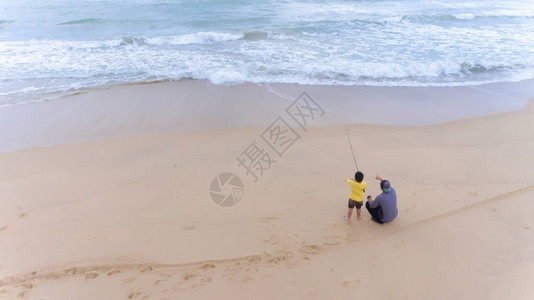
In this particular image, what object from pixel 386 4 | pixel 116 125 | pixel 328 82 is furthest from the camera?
pixel 386 4

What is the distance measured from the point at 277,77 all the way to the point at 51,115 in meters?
6.21

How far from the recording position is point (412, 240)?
407 cm

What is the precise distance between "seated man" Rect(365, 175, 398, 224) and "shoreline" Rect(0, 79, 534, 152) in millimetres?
3008

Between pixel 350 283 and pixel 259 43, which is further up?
pixel 259 43

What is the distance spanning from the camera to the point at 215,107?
7.67m

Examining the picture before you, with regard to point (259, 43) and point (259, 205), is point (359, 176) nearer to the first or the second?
point (259, 205)

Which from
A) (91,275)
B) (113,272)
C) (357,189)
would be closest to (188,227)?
(113,272)

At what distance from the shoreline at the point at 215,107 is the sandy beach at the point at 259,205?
0.18ft

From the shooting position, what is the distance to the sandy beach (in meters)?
3.56

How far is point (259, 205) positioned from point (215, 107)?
3.80 m

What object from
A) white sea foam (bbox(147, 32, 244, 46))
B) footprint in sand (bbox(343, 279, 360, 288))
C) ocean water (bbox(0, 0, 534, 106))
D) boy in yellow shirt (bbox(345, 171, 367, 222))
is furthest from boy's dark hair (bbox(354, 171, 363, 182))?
white sea foam (bbox(147, 32, 244, 46))

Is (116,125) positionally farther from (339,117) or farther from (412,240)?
(412,240)

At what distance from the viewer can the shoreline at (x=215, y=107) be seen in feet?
22.1

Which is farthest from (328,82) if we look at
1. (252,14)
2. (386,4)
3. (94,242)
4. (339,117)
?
(386,4)
